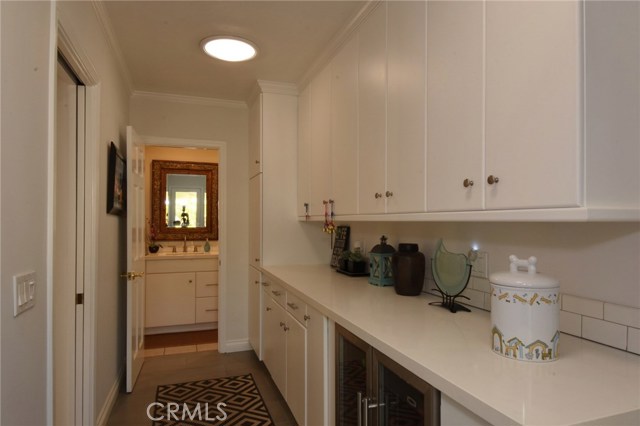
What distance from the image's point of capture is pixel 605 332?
3.92 ft

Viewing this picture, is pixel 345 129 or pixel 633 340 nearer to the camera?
pixel 633 340

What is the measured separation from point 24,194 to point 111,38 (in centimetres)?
167

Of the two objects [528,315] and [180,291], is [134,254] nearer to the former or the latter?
[180,291]

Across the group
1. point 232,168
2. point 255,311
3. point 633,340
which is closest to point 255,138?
point 232,168

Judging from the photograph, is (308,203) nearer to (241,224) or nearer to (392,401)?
(241,224)

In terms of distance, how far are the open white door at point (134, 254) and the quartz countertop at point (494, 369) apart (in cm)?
178

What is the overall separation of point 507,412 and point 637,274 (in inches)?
26.4

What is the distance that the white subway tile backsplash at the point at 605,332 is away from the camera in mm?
1146

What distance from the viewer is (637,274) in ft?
3.63

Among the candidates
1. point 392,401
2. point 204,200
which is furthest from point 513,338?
point 204,200

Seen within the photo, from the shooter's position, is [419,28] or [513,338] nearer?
[513,338]

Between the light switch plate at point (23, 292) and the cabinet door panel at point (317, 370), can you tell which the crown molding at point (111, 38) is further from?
the cabinet door panel at point (317, 370)

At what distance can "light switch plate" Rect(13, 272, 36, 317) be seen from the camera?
3.60ft

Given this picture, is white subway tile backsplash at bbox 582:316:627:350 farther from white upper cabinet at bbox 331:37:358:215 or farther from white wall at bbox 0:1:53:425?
white wall at bbox 0:1:53:425
